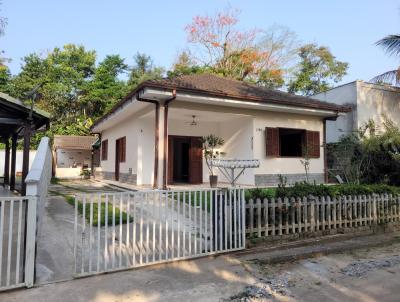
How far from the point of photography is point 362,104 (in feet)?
50.3

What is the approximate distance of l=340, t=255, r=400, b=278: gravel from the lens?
4.15m

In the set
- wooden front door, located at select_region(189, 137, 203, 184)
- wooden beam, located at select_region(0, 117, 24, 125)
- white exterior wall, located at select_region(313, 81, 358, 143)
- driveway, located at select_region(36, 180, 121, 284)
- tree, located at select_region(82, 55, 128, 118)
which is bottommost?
driveway, located at select_region(36, 180, 121, 284)

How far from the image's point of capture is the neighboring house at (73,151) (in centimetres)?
2284

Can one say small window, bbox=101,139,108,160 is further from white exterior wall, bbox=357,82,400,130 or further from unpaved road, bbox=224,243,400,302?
unpaved road, bbox=224,243,400,302

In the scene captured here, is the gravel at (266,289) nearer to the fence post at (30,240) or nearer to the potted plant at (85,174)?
the fence post at (30,240)

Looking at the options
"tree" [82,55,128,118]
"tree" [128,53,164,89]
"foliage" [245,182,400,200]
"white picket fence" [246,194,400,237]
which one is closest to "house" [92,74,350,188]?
"foliage" [245,182,400,200]

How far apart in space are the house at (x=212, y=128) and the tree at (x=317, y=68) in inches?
696

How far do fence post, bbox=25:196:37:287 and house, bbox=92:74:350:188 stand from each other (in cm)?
603

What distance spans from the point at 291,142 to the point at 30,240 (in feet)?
37.8

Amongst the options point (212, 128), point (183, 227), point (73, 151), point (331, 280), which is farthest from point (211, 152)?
point (73, 151)

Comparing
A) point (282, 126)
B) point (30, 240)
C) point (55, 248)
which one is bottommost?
point (55, 248)

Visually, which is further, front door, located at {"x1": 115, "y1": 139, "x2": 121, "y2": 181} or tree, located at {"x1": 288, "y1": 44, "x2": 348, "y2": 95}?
tree, located at {"x1": 288, "y1": 44, "x2": 348, "y2": 95}

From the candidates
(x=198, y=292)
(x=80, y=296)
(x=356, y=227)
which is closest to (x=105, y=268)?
(x=80, y=296)

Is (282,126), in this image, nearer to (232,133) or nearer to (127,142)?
(232,133)
